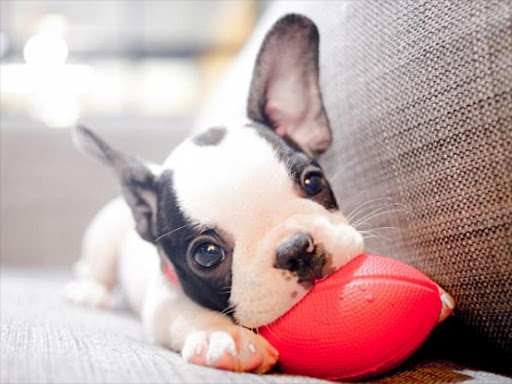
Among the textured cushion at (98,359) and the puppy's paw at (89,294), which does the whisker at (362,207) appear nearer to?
the textured cushion at (98,359)

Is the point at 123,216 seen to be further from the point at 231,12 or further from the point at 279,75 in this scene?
the point at 231,12

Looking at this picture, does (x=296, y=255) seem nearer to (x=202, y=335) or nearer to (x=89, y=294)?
(x=202, y=335)

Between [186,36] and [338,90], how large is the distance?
17.9 feet

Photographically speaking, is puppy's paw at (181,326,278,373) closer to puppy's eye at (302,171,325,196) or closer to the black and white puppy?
the black and white puppy

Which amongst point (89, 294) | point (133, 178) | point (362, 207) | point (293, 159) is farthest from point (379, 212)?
point (89, 294)

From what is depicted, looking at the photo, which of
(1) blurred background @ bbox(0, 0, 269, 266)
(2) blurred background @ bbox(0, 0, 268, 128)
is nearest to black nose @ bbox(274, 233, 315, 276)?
(1) blurred background @ bbox(0, 0, 269, 266)

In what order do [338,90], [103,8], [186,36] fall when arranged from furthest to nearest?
[186,36]
[103,8]
[338,90]

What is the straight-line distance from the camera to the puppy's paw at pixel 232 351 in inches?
31.2

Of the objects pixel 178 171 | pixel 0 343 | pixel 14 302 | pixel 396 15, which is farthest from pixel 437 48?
pixel 14 302

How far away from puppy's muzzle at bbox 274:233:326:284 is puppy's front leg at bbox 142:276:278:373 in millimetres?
102

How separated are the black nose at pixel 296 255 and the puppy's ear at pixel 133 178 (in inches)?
12.6

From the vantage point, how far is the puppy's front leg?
80 centimetres

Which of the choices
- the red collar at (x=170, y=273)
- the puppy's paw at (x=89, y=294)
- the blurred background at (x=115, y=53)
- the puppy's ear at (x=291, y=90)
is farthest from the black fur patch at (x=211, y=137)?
the blurred background at (x=115, y=53)

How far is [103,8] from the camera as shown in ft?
19.1
